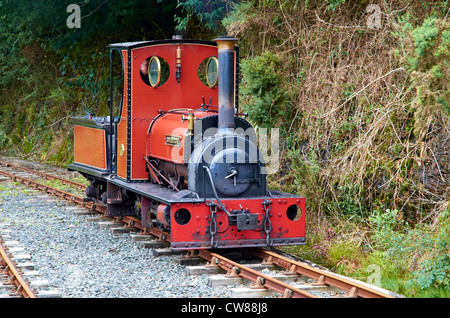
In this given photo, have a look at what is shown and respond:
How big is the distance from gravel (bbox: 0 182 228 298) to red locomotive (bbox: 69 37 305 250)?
518 mm

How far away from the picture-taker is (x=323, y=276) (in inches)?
285

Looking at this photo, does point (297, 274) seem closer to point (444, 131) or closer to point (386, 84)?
point (444, 131)

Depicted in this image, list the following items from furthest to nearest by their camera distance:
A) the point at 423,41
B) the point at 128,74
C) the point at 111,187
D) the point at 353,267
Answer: the point at 111,187, the point at 128,74, the point at 353,267, the point at 423,41

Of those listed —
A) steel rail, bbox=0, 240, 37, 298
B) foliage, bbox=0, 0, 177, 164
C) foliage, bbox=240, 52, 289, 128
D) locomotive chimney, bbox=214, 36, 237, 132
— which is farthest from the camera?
foliage, bbox=0, 0, 177, 164

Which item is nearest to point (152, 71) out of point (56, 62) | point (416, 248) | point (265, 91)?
point (265, 91)

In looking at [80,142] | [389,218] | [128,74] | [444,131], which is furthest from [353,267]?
[80,142]

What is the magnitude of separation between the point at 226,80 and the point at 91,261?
3.03 m

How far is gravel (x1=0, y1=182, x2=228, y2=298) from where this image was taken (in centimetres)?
708

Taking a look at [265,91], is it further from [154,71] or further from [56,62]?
[56,62]

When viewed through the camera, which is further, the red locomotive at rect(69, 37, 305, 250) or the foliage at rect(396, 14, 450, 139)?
the red locomotive at rect(69, 37, 305, 250)

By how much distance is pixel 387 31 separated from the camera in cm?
998

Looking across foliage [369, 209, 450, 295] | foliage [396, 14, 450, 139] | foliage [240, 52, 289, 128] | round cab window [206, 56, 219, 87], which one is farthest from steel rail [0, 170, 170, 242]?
foliage [396, 14, 450, 139]

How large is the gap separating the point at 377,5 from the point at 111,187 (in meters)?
5.36

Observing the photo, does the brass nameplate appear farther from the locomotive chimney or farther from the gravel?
the gravel
